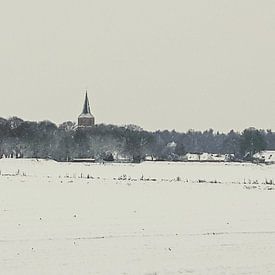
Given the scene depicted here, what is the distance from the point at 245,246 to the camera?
57.4 ft

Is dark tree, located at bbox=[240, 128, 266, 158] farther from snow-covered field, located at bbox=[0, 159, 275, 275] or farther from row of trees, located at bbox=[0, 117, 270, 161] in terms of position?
snow-covered field, located at bbox=[0, 159, 275, 275]

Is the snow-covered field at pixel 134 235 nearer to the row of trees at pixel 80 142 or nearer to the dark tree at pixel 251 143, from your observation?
the row of trees at pixel 80 142

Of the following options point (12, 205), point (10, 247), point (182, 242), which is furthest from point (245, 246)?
point (12, 205)

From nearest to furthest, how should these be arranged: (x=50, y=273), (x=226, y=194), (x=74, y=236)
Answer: (x=50, y=273), (x=74, y=236), (x=226, y=194)

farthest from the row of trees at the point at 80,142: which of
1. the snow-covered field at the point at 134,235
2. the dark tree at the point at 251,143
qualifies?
the snow-covered field at the point at 134,235

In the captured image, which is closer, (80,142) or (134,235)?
(134,235)

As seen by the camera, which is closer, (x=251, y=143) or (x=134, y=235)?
(x=134, y=235)

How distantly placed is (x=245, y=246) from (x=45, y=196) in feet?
61.4

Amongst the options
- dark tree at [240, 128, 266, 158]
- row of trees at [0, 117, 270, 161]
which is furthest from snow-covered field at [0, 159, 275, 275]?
dark tree at [240, 128, 266, 158]

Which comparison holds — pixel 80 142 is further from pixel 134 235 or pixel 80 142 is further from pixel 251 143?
pixel 134 235

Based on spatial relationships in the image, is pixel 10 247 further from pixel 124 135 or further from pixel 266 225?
pixel 124 135

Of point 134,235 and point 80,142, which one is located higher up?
point 80,142

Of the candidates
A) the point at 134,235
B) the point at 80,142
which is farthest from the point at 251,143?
the point at 134,235

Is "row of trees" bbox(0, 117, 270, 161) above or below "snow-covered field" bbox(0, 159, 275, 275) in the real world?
above
